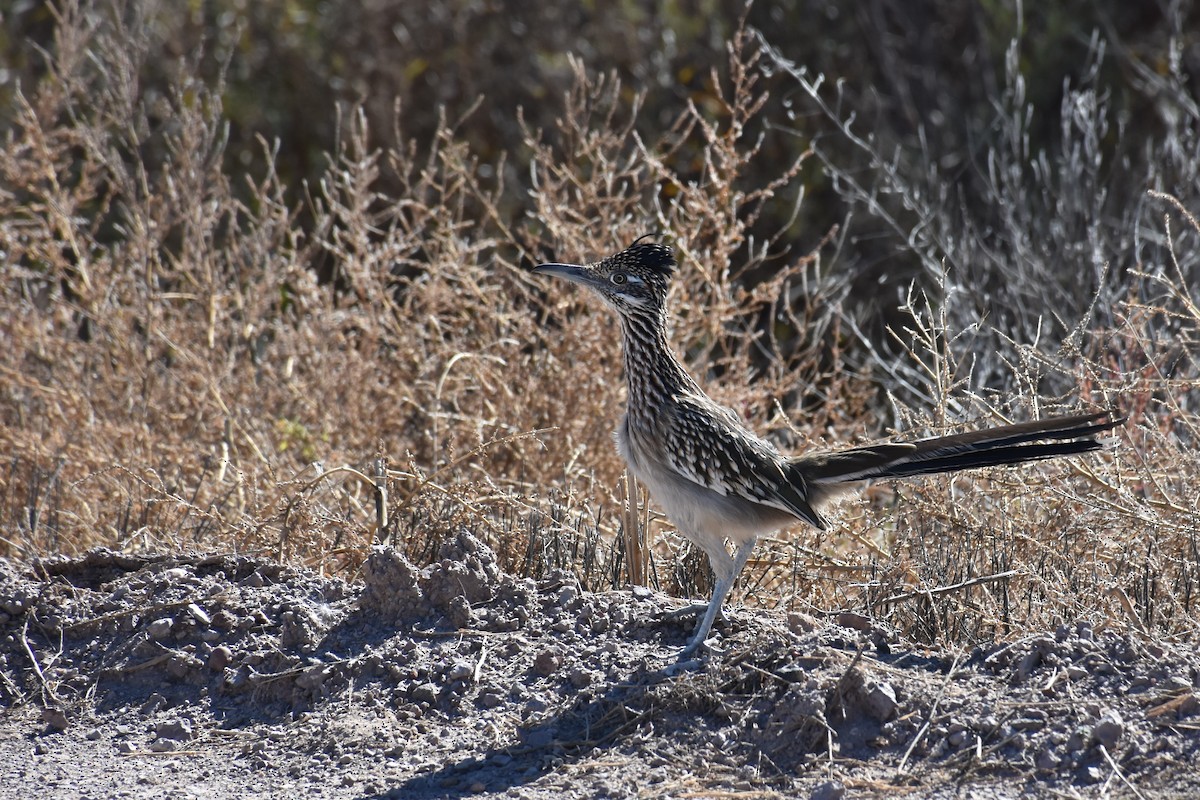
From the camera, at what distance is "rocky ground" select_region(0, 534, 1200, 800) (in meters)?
3.69

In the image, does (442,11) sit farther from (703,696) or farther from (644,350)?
(703,696)

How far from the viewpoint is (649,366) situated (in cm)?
498

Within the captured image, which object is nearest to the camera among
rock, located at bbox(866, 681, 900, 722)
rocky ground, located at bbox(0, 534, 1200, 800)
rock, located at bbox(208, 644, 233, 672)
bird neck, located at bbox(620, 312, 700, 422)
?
rocky ground, located at bbox(0, 534, 1200, 800)

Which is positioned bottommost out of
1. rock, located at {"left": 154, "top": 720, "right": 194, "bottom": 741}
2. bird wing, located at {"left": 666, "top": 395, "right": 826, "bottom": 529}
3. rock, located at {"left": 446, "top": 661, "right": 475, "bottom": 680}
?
rock, located at {"left": 154, "top": 720, "right": 194, "bottom": 741}

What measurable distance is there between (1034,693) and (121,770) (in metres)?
2.64

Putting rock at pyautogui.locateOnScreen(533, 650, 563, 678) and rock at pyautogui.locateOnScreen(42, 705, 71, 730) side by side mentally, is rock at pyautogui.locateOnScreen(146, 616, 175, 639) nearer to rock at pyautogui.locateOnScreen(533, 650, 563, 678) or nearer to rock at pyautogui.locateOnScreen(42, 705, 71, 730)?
rock at pyautogui.locateOnScreen(42, 705, 71, 730)

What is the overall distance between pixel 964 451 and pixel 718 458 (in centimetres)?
81

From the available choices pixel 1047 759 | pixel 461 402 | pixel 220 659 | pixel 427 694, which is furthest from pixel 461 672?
pixel 461 402

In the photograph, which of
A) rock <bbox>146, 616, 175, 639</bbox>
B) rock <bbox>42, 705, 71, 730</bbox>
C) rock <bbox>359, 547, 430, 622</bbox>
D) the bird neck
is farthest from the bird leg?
rock <bbox>42, 705, 71, 730</bbox>

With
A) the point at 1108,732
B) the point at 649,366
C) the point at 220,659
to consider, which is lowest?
the point at 220,659

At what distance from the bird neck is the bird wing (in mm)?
147

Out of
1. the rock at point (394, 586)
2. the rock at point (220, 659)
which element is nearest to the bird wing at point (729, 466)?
the rock at point (394, 586)

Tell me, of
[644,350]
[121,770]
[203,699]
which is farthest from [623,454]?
[121,770]

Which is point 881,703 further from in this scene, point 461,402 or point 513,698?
point 461,402
